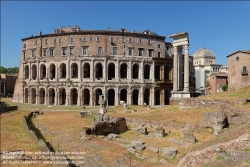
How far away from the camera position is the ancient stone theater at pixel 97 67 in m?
46.1

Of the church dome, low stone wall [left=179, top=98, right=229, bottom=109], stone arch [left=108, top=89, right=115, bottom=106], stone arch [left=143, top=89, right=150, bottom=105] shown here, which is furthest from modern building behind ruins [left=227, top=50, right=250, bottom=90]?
the church dome

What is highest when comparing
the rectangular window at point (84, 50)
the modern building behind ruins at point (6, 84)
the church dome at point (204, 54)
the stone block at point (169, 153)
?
the church dome at point (204, 54)

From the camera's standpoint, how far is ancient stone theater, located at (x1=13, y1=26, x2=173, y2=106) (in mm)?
46094

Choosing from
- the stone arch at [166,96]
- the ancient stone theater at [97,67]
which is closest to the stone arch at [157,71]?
the ancient stone theater at [97,67]

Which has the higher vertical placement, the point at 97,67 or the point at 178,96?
the point at 97,67

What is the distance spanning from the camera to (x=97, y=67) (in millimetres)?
48406

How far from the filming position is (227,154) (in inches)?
366

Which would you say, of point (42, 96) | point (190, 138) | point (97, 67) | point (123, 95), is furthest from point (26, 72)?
point (190, 138)

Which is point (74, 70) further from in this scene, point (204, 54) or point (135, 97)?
point (204, 54)

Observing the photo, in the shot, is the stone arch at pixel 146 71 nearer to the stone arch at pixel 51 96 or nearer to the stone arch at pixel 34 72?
the stone arch at pixel 51 96

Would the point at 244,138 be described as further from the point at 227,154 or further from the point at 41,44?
the point at 41,44

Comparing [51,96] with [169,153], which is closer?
[169,153]

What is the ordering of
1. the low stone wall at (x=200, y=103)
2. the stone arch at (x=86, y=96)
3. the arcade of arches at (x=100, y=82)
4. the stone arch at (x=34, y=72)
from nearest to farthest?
1. the low stone wall at (x=200, y=103)
2. the arcade of arches at (x=100, y=82)
3. the stone arch at (x=86, y=96)
4. the stone arch at (x=34, y=72)

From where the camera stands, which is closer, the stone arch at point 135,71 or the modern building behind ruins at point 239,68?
the modern building behind ruins at point 239,68
